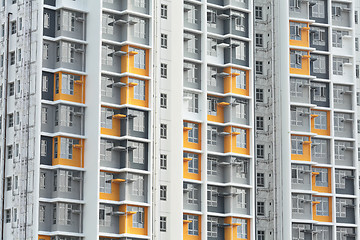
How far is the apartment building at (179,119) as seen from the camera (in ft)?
230

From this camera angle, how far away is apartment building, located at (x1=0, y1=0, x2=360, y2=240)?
7000 centimetres

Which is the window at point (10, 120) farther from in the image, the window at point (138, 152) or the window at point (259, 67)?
the window at point (259, 67)

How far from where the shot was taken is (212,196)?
248ft

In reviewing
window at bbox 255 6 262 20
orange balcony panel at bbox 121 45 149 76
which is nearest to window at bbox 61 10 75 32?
orange balcony panel at bbox 121 45 149 76

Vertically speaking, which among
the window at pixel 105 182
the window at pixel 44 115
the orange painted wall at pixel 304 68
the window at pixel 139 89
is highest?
the orange painted wall at pixel 304 68

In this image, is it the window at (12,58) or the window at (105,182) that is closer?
the window at (105,182)

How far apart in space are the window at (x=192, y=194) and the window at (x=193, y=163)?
1.13 m

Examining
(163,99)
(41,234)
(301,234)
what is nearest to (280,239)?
(301,234)

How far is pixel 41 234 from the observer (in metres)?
68.1

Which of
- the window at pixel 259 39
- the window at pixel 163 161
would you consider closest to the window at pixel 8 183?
the window at pixel 163 161

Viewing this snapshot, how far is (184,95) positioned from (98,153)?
9195 mm

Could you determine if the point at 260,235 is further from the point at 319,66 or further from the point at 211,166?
the point at 319,66

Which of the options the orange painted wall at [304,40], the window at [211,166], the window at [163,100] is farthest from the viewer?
the orange painted wall at [304,40]

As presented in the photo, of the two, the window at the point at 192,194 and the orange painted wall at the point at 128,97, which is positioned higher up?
the orange painted wall at the point at 128,97
